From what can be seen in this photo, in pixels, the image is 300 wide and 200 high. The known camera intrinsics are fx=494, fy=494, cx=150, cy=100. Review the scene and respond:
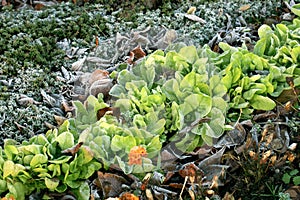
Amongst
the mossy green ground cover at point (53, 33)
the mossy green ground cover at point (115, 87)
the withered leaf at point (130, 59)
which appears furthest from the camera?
the withered leaf at point (130, 59)

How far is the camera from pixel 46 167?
2.33 meters

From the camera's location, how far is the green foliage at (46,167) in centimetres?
229

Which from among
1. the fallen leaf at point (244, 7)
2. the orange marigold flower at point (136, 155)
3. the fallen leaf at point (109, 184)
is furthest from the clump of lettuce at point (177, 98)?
the fallen leaf at point (244, 7)

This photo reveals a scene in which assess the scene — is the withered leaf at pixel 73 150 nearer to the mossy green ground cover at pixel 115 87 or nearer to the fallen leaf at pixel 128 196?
the mossy green ground cover at pixel 115 87

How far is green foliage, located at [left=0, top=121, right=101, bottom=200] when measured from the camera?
2287 mm

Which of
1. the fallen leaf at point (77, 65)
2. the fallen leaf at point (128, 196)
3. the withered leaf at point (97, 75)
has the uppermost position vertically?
the withered leaf at point (97, 75)

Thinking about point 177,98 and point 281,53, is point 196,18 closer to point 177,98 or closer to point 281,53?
point 281,53

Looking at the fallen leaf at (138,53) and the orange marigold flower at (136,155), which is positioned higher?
the fallen leaf at (138,53)

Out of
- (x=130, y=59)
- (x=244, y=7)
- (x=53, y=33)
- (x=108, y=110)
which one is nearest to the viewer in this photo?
(x=108, y=110)

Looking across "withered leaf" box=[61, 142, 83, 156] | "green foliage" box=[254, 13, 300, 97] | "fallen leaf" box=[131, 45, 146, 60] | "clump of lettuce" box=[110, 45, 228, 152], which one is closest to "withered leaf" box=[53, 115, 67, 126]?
"clump of lettuce" box=[110, 45, 228, 152]

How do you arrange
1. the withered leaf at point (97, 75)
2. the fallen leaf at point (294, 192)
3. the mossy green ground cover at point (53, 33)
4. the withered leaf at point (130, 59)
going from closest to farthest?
the fallen leaf at point (294, 192) < the mossy green ground cover at point (53, 33) < the withered leaf at point (97, 75) < the withered leaf at point (130, 59)

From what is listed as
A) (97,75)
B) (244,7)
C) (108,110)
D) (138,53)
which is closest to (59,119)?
(108,110)

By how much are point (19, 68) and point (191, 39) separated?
3.94ft

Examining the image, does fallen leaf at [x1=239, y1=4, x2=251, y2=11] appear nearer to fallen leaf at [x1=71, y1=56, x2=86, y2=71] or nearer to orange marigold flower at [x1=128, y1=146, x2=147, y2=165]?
fallen leaf at [x1=71, y1=56, x2=86, y2=71]
